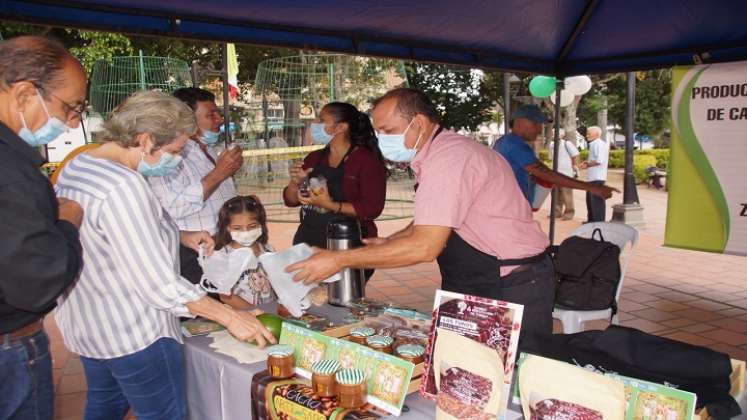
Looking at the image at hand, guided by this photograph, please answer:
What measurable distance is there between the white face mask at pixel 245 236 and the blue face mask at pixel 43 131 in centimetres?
105

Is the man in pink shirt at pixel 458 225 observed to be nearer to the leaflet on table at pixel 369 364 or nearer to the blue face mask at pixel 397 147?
the blue face mask at pixel 397 147

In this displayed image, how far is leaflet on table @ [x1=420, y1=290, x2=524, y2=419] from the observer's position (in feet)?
3.77

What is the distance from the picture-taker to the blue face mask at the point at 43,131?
1.23 m

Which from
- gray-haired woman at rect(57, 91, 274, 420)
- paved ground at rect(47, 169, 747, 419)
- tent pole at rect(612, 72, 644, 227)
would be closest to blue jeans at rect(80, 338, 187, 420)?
gray-haired woman at rect(57, 91, 274, 420)

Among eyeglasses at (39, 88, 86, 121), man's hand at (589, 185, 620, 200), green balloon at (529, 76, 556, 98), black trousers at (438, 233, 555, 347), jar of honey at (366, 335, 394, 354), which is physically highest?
green balloon at (529, 76, 556, 98)

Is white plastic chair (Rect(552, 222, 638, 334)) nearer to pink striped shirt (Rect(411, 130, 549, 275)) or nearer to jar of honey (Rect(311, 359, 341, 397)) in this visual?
pink striped shirt (Rect(411, 130, 549, 275))

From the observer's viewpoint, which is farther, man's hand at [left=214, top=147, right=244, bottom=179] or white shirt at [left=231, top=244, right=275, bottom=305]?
man's hand at [left=214, top=147, right=244, bottom=179]

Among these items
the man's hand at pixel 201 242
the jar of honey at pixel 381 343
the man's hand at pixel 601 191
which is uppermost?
the man's hand at pixel 601 191

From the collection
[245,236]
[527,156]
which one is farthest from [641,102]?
[245,236]

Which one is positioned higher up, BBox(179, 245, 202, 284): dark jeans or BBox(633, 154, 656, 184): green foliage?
BBox(633, 154, 656, 184): green foliage

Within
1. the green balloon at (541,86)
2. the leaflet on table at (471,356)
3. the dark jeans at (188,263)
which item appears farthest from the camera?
the green balloon at (541,86)

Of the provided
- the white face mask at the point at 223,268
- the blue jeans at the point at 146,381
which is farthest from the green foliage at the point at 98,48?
the blue jeans at the point at 146,381

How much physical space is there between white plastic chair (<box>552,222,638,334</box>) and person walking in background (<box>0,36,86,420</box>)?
230cm

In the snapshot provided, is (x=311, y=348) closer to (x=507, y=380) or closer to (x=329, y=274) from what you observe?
(x=329, y=274)
